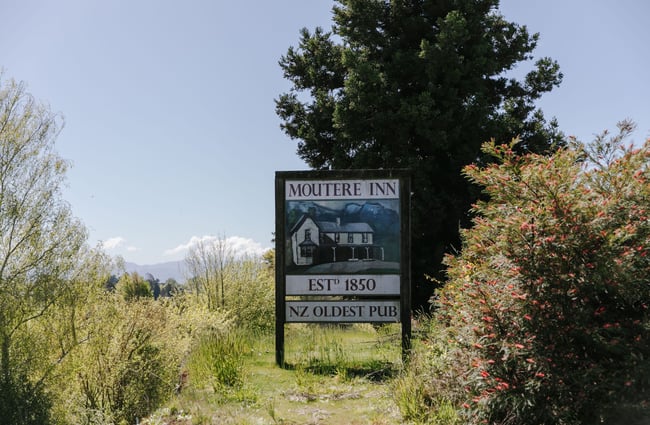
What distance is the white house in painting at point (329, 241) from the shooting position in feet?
29.9

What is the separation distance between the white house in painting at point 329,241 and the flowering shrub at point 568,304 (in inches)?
168

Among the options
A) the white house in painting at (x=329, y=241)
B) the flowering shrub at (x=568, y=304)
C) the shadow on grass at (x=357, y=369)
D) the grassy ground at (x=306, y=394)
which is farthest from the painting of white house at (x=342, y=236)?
the flowering shrub at (x=568, y=304)

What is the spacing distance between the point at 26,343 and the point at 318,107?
13875 millimetres

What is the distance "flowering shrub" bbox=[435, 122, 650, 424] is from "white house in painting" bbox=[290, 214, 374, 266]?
428 cm

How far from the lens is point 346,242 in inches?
359

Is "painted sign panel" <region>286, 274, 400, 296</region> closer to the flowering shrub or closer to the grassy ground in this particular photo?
the grassy ground

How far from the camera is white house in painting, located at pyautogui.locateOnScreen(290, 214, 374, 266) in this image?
9109 mm

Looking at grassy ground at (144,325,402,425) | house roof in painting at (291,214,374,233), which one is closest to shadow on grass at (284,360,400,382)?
grassy ground at (144,325,402,425)

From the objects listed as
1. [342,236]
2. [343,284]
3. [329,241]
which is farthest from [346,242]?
[343,284]

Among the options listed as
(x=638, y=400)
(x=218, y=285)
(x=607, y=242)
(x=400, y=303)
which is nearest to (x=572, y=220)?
(x=607, y=242)

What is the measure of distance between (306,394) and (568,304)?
11.3ft

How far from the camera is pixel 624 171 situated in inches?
187

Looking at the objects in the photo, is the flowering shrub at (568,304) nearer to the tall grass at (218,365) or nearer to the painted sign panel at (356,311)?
Result: the tall grass at (218,365)

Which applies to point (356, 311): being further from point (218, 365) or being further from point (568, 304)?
point (568, 304)
